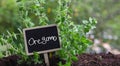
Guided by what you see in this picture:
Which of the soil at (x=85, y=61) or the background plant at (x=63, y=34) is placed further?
the soil at (x=85, y=61)

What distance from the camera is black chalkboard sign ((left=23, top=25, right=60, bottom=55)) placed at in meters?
1.85

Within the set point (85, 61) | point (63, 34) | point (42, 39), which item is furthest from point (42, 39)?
point (85, 61)

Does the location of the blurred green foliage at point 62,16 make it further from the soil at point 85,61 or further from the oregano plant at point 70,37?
the soil at point 85,61

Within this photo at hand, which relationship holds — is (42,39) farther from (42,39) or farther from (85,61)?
(85,61)

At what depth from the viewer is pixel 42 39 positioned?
6.10 feet

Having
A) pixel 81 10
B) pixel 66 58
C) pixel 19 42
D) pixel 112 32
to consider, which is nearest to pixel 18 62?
pixel 19 42

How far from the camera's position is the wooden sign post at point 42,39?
6.08 feet

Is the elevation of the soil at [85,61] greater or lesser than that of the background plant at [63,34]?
lesser

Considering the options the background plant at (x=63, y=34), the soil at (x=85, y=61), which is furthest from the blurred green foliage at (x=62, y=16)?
the soil at (x=85, y=61)

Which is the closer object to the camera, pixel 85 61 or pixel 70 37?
pixel 70 37

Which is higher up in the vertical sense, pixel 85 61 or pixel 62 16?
pixel 62 16

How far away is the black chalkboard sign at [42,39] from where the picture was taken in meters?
1.85

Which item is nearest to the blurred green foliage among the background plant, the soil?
the background plant

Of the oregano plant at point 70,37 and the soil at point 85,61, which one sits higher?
the oregano plant at point 70,37
